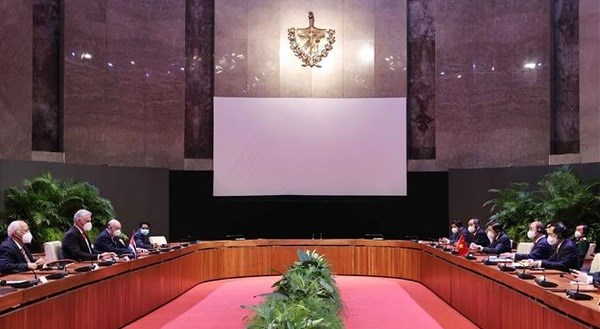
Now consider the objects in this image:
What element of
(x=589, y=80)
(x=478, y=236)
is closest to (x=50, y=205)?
(x=478, y=236)

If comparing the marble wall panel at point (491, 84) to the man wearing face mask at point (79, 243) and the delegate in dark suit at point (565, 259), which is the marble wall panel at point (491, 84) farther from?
the man wearing face mask at point (79, 243)

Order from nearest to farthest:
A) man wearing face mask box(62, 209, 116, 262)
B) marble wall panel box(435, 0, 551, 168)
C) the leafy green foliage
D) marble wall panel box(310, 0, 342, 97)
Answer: man wearing face mask box(62, 209, 116, 262) → the leafy green foliage → marble wall panel box(435, 0, 551, 168) → marble wall panel box(310, 0, 342, 97)

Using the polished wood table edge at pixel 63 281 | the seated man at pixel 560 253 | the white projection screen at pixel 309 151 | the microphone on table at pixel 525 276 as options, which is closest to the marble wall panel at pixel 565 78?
the white projection screen at pixel 309 151

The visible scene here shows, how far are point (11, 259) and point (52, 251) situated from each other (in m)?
1.46

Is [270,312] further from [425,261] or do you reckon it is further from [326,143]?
[326,143]

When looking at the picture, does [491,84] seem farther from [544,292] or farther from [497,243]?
[544,292]

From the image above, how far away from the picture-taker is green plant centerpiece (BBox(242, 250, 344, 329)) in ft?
14.7

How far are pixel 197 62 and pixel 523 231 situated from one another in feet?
26.5

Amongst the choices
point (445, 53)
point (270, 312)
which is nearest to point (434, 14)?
point (445, 53)

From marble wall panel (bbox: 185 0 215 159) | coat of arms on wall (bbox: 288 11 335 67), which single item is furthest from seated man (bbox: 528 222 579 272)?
marble wall panel (bbox: 185 0 215 159)

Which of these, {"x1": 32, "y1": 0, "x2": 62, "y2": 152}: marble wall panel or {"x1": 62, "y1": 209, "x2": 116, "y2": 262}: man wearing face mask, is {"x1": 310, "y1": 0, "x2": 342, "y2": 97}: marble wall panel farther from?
{"x1": 62, "y1": 209, "x2": 116, "y2": 262}: man wearing face mask

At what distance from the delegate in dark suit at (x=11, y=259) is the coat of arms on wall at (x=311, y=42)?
1067 cm

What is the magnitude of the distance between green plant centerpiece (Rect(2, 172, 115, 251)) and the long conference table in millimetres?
1811

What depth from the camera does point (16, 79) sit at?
538 inches
